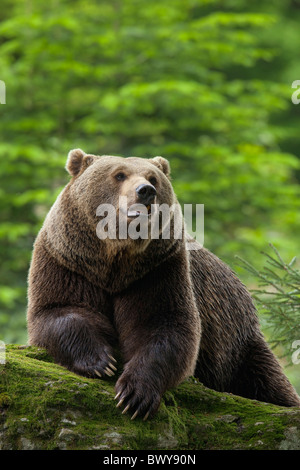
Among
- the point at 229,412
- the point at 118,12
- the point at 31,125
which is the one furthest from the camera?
the point at 118,12

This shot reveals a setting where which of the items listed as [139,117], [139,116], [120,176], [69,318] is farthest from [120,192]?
[139,116]

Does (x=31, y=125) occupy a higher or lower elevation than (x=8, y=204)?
higher

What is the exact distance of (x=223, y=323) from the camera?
16.3ft

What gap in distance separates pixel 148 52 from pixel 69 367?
27.7ft

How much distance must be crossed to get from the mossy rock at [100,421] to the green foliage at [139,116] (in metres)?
6.82

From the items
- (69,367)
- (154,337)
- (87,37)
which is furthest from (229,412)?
(87,37)

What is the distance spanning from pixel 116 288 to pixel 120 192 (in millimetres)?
619

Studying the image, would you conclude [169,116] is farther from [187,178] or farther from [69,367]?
[69,367]

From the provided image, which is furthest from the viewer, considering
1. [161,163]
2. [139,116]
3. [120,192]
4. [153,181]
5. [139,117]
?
[139,116]

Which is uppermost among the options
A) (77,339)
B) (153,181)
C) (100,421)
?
(153,181)

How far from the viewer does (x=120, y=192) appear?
4.16 metres

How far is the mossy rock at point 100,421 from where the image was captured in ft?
11.0

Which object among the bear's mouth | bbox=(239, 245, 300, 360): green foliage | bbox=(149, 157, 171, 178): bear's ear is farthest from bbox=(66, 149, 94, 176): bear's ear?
bbox=(239, 245, 300, 360): green foliage

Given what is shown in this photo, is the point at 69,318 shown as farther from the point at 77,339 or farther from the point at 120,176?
the point at 120,176
